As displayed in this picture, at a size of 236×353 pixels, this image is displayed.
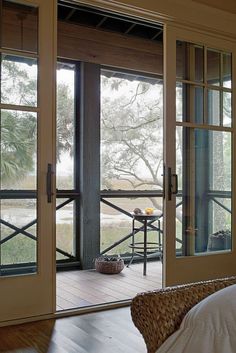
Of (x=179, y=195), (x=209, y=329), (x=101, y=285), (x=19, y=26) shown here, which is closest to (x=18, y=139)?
(x=19, y=26)

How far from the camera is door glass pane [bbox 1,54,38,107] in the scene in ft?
9.71

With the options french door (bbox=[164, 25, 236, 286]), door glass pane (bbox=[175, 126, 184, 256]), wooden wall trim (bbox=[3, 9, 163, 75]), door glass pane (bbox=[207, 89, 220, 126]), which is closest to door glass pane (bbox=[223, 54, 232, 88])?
french door (bbox=[164, 25, 236, 286])

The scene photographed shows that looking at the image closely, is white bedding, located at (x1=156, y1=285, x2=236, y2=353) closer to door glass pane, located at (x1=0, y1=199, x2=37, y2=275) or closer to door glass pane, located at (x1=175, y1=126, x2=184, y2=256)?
door glass pane, located at (x1=0, y1=199, x2=37, y2=275)

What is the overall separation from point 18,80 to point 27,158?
55cm

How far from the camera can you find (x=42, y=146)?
307cm

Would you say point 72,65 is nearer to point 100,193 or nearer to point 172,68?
point 100,193

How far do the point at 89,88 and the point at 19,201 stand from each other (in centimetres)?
272

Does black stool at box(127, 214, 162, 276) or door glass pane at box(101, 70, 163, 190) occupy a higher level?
door glass pane at box(101, 70, 163, 190)

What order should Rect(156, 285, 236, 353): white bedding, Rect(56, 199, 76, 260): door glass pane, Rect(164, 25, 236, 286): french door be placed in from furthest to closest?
1. Rect(56, 199, 76, 260): door glass pane
2. Rect(164, 25, 236, 286): french door
3. Rect(156, 285, 236, 353): white bedding

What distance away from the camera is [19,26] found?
117 inches

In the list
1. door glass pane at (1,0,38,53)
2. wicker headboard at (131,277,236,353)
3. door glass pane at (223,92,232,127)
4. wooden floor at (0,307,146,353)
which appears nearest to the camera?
wicker headboard at (131,277,236,353)

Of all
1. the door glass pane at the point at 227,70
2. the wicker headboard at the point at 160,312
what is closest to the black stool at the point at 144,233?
the door glass pane at the point at 227,70

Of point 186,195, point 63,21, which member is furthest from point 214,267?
point 63,21

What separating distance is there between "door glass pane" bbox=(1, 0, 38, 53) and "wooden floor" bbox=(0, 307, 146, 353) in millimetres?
1920
